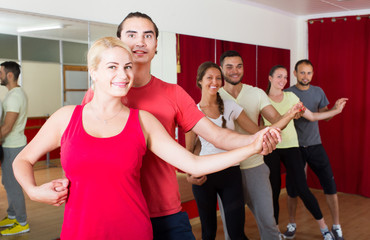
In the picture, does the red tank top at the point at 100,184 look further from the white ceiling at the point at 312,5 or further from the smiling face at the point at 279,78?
the white ceiling at the point at 312,5

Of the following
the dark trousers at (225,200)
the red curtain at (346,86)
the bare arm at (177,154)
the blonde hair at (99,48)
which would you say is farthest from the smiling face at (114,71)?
the red curtain at (346,86)

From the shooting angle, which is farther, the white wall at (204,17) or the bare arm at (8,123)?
the white wall at (204,17)

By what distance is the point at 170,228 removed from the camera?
174 centimetres

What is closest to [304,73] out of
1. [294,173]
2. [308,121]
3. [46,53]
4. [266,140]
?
[308,121]

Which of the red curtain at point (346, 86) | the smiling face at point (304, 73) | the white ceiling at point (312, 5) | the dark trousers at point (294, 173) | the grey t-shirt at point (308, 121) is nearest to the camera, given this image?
the dark trousers at point (294, 173)

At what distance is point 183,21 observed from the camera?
4199mm

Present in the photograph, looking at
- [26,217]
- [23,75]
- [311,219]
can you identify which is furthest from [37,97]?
[311,219]

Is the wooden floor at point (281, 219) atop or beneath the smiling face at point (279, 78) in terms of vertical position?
beneath

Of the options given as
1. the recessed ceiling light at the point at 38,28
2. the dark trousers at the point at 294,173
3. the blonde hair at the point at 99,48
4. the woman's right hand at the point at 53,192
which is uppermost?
the recessed ceiling light at the point at 38,28

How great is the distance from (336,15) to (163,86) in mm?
4435

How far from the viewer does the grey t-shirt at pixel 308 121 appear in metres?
4.20

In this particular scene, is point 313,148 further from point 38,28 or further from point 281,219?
point 38,28

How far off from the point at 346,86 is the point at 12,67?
4.13 m

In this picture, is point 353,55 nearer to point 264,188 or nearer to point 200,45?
point 200,45
